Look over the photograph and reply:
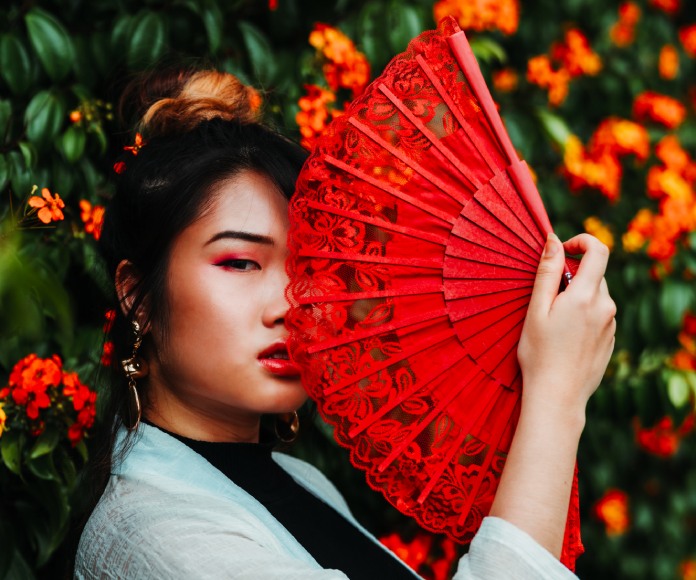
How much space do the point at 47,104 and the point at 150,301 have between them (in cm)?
58

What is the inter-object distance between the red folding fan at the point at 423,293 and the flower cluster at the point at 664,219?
1387 millimetres

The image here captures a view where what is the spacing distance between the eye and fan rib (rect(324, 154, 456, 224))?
23 cm

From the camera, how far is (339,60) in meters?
1.88

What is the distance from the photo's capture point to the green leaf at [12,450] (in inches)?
58.1

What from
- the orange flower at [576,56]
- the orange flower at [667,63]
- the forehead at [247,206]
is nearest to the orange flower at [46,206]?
the forehead at [247,206]

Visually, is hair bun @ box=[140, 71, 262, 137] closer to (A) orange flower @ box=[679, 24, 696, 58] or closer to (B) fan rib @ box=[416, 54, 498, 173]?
(B) fan rib @ box=[416, 54, 498, 173]

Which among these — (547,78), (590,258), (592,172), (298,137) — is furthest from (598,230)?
(590,258)

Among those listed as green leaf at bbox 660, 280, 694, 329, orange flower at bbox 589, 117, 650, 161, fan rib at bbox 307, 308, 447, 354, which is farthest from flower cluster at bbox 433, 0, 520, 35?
fan rib at bbox 307, 308, 447, 354

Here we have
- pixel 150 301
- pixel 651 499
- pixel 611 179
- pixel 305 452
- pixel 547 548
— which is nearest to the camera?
pixel 547 548

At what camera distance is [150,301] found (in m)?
1.36

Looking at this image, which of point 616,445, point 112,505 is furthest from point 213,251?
point 616,445

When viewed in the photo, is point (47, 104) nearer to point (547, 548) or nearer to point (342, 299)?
point (342, 299)

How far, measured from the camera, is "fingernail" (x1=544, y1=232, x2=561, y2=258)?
1118 mm

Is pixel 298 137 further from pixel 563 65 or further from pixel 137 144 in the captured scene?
pixel 563 65
